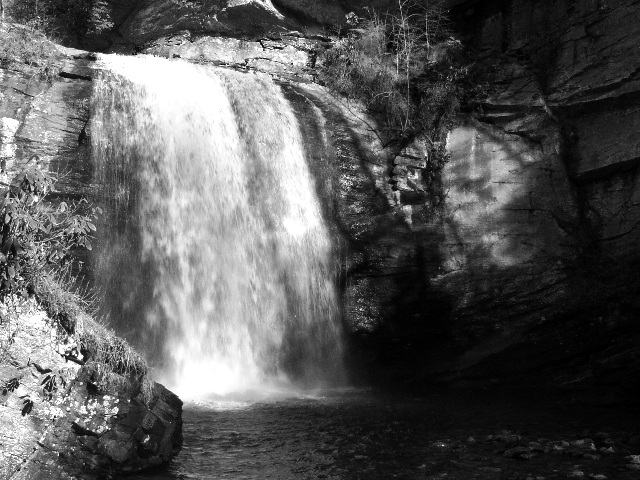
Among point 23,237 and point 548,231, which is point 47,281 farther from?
point 548,231

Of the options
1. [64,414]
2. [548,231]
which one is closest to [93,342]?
[64,414]

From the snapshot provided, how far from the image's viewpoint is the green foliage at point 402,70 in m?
12.0

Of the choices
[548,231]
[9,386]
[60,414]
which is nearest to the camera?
[9,386]

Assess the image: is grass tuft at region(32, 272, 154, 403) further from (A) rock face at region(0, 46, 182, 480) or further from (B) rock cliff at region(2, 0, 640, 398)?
(B) rock cliff at region(2, 0, 640, 398)

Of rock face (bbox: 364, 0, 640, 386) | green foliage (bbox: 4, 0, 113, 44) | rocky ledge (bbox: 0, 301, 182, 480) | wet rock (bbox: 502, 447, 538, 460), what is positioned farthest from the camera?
green foliage (bbox: 4, 0, 113, 44)

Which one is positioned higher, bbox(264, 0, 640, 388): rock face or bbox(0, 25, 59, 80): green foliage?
bbox(0, 25, 59, 80): green foliage

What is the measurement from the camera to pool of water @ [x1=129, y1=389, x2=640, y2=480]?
6.18m

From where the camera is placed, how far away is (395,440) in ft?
24.0

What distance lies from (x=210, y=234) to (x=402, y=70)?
5.86m

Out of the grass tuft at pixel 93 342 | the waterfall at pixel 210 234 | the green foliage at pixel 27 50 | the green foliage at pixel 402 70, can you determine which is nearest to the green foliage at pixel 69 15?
the green foliage at pixel 27 50

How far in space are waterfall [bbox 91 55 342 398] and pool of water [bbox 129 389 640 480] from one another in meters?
1.30

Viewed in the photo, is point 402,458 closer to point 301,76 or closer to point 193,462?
point 193,462

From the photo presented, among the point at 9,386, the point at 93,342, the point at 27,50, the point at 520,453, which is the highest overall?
the point at 27,50

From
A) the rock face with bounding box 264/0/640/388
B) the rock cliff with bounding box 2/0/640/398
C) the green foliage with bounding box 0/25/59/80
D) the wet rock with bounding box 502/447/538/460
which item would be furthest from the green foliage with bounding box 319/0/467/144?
the wet rock with bounding box 502/447/538/460
